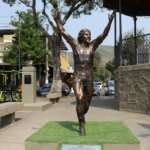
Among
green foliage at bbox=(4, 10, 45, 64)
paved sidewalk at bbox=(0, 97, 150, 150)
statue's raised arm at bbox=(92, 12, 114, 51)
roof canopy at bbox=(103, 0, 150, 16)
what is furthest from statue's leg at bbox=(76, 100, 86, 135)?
green foliage at bbox=(4, 10, 45, 64)

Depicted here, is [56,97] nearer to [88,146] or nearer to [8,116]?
[8,116]

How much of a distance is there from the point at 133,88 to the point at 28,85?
5641mm

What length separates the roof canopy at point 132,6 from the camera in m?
24.2

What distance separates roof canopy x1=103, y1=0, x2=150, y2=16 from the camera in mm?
24250

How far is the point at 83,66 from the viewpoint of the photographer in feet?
33.6

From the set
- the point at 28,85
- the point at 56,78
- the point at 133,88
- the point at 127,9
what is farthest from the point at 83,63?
the point at 56,78

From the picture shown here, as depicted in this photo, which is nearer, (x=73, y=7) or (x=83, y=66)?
(x=83, y=66)

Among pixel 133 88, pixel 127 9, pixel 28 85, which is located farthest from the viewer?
pixel 127 9

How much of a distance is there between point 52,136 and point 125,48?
45.8 ft

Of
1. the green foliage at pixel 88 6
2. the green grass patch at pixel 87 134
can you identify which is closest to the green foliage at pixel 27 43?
the green foliage at pixel 88 6

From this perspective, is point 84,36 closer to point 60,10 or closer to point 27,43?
point 60,10

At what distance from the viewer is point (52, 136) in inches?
384

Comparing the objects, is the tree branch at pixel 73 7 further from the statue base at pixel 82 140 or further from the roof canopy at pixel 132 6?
the statue base at pixel 82 140

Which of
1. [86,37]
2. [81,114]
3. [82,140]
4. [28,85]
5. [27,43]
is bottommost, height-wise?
[82,140]
